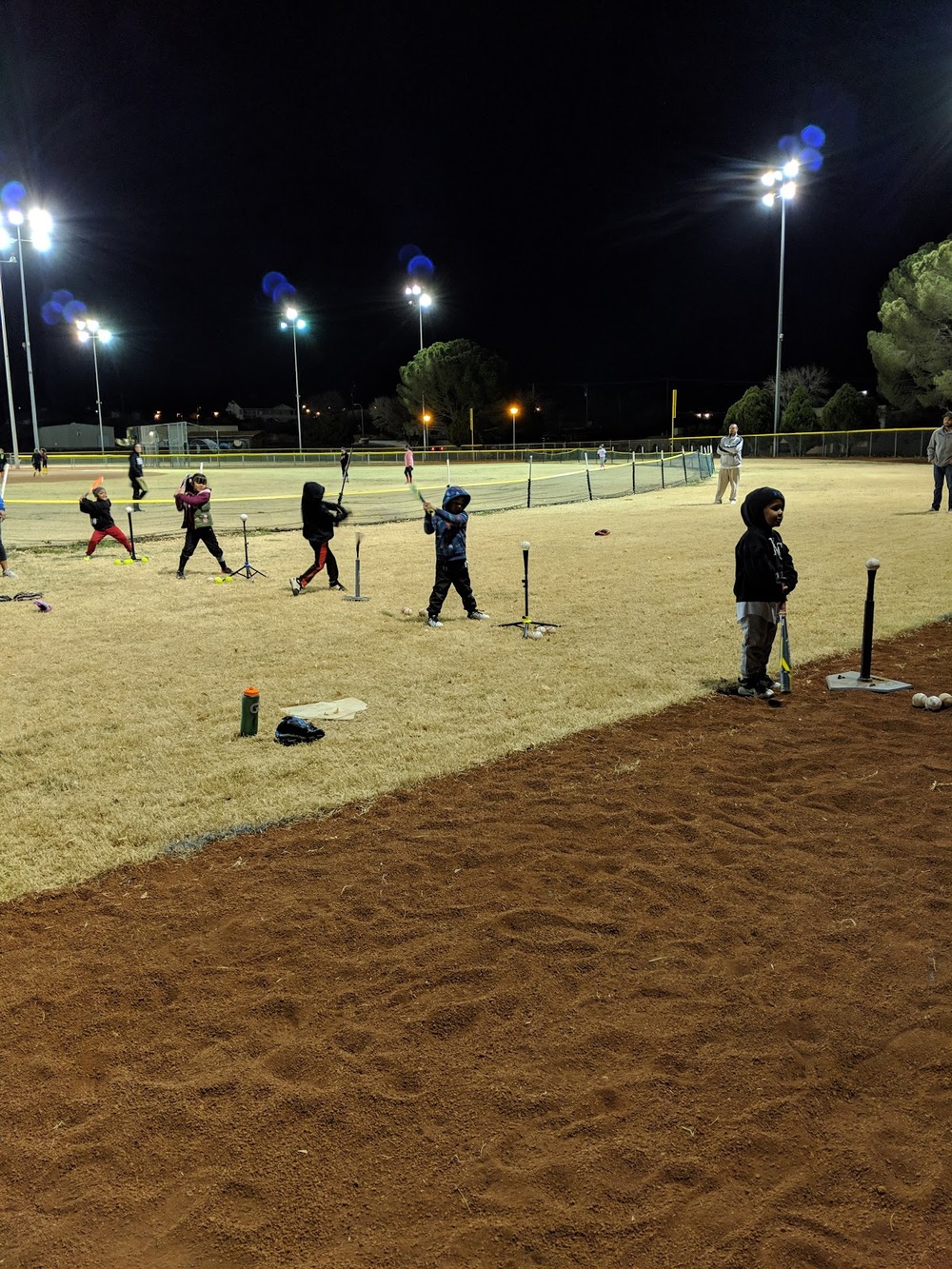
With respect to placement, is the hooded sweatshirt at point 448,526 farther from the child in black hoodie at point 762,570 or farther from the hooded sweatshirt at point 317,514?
the child in black hoodie at point 762,570

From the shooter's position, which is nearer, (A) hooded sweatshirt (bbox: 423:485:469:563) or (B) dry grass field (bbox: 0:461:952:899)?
(B) dry grass field (bbox: 0:461:952:899)

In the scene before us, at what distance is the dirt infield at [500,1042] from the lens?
9.78 feet

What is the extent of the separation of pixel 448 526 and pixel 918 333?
55777 millimetres

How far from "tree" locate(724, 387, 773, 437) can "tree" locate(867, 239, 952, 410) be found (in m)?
7.97

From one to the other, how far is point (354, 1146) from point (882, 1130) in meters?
1.93

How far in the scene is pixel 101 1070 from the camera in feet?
12.2

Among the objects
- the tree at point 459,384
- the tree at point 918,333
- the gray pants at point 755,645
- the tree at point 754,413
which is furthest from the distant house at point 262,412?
the gray pants at point 755,645

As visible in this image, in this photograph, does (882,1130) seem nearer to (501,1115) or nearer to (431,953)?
(501,1115)

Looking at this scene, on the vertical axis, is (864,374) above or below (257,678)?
above

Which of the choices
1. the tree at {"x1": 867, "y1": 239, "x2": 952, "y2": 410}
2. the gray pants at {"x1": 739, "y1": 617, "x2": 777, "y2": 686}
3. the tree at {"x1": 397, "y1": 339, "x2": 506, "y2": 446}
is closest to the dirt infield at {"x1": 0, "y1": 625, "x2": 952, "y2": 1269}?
the gray pants at {"x1": 739, "y1": 617, "x2": 777, "y2": 686}

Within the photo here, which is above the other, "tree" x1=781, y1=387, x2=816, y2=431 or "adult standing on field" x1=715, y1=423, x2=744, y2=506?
"tree" x1=781, y1=387, x2=816, y2=431

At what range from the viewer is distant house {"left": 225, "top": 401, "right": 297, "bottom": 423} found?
149 metres

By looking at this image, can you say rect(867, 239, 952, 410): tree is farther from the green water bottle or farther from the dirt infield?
the green water bottle

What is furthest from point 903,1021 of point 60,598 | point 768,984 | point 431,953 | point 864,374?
point 864,374
